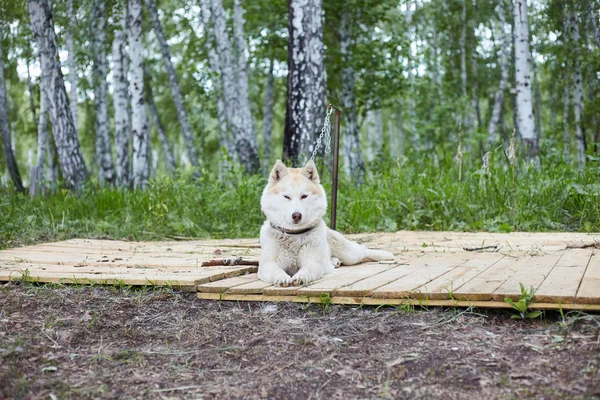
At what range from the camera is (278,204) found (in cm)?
398

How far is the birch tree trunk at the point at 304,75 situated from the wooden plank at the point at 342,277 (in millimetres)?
4180

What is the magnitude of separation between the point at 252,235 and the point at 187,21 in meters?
16.5

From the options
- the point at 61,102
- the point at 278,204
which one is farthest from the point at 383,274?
the point at 61,102

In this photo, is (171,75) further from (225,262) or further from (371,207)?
(225,262)

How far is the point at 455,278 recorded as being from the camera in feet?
12.0

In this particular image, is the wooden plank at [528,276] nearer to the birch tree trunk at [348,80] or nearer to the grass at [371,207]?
the grass at [371,207]

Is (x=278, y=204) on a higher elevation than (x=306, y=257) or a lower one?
higher

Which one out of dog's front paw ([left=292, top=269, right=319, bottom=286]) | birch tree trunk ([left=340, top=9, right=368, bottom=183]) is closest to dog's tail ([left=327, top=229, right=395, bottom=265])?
dog's front paw ([left=292, top=269, right=319, bottom=286])

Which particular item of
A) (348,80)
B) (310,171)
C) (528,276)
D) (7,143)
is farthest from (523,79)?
(7,143)

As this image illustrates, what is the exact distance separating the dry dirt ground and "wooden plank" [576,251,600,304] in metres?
0.10

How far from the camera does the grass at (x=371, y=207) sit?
687cm

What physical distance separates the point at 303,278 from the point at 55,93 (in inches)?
332

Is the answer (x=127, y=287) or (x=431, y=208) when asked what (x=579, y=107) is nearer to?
(x=431, y=208)

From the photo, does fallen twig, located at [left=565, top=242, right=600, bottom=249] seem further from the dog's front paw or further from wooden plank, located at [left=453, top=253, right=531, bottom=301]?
the dog's front paw
